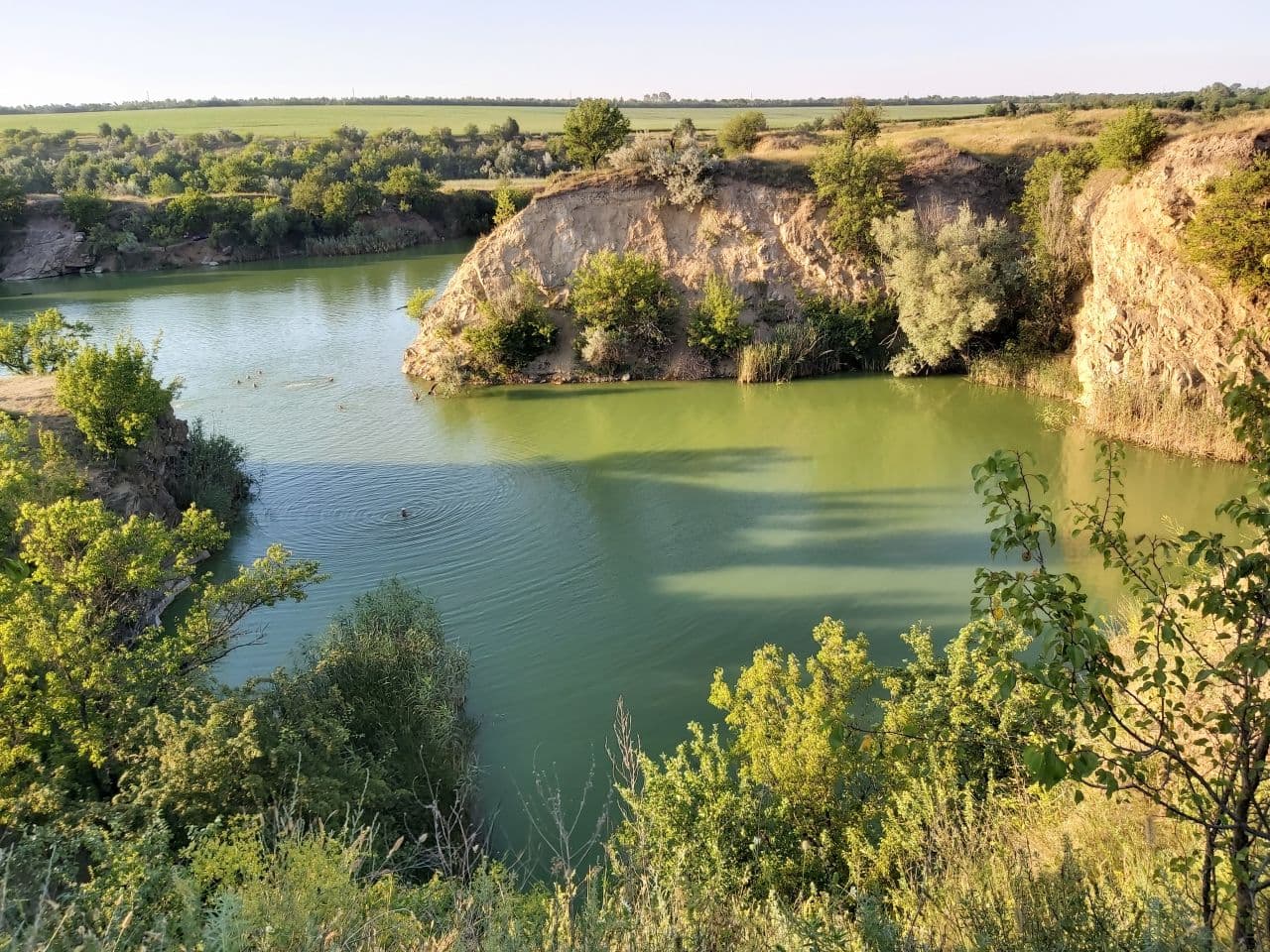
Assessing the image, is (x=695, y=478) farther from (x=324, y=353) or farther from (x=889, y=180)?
(x=324, y=353)

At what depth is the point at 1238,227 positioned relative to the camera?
17062 millimetres

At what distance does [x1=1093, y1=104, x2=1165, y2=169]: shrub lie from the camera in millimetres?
20453

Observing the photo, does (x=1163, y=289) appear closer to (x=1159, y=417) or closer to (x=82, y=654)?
(x=1159, y=417)

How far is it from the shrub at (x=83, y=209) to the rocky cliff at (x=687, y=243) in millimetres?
38890

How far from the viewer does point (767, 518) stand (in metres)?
16.1

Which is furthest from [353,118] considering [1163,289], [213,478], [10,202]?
[1163,289]

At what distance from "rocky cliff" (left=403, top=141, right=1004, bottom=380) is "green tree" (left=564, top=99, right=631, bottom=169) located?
6.93 ft

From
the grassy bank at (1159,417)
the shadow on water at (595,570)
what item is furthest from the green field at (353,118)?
the shadow on water at (595,570)

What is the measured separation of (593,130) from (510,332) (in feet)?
26.4

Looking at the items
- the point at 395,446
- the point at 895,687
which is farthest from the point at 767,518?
the point at 395,446

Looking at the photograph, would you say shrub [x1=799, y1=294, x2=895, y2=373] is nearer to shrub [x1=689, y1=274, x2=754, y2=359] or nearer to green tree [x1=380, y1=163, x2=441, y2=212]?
shrub [x1=689, y1=274, x2=754, y2=359]

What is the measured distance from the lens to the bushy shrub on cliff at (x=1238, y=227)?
16906mm

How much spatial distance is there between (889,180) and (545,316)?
11.4 m

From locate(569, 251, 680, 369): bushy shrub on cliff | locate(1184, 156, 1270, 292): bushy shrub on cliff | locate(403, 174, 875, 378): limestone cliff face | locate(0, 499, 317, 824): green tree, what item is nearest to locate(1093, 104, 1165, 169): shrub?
locate(1184, 156, 1270, 292): bushy shrub on cliff
